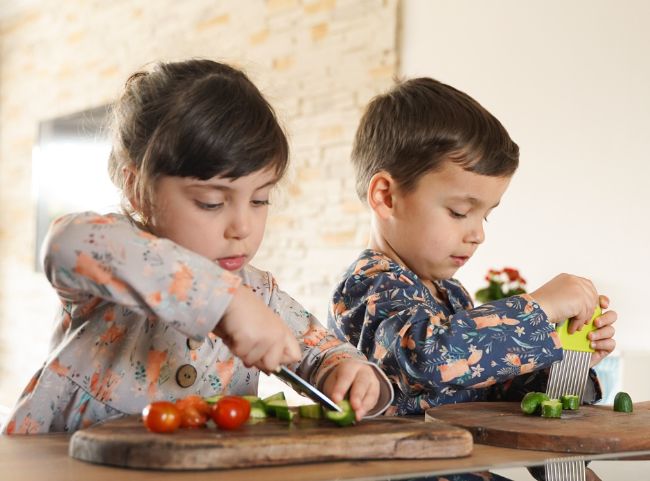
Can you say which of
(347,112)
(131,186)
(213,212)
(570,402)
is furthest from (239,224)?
(347,112)

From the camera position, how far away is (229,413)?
0.95 m

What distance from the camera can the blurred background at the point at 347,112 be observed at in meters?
3.49

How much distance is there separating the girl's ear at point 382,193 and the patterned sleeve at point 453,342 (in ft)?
0.62

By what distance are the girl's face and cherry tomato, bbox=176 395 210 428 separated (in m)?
0.28

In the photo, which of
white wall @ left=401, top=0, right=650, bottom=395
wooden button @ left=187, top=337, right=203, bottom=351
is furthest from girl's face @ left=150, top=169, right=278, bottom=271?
white wall @ left=401, top=0, right=650, bottom=395

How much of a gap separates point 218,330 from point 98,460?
20 centimetres

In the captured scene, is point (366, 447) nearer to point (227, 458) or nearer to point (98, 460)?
point (227, 458)

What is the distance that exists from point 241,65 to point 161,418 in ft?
7.61

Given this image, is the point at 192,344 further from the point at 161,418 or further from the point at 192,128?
the point at 161,418

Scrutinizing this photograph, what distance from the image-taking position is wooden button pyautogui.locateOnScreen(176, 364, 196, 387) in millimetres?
1297

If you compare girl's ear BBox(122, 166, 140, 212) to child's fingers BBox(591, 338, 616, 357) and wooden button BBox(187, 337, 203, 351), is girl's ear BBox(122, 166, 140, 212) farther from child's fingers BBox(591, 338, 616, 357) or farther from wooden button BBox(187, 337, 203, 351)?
child's fingers BBox(591, 338, 616, 357)

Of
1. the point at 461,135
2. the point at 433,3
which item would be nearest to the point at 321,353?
the point at 461,135

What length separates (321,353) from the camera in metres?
1.33

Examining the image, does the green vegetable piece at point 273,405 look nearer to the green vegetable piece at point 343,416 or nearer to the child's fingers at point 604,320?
the green vegetable piece at point 343,416
